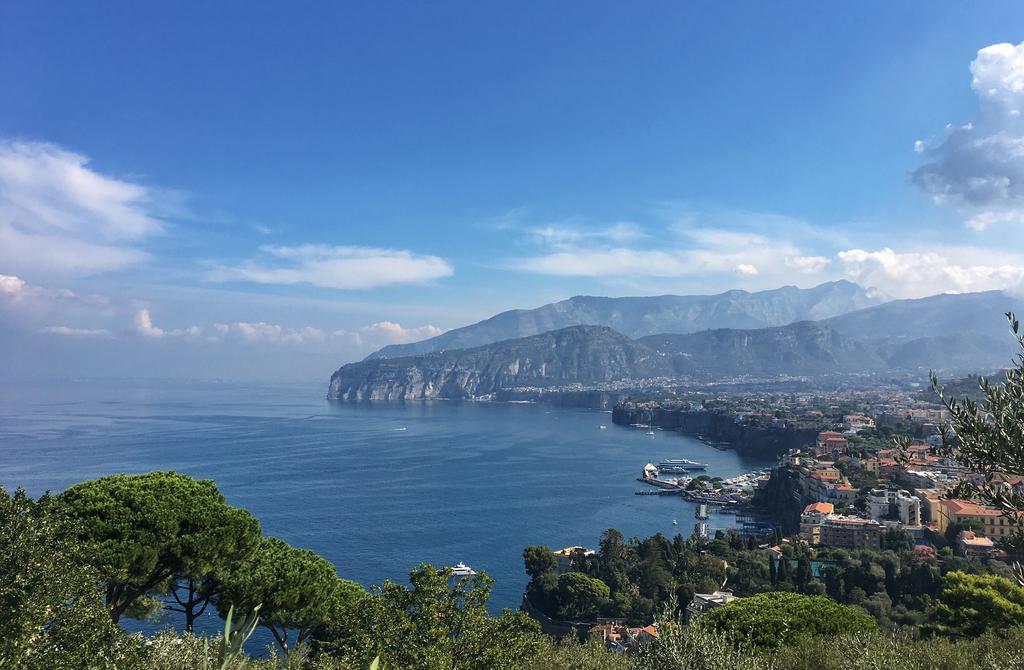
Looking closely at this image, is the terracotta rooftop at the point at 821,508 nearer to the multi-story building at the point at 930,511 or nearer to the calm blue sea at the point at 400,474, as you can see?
the multi-story building at the point at 930,511

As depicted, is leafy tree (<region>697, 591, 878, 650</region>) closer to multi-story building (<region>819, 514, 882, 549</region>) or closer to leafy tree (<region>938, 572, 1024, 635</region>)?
leafy tree (<region>938, 572, 1024, 635</region>)

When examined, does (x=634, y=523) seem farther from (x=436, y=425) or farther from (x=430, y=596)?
(x=436, y=425)

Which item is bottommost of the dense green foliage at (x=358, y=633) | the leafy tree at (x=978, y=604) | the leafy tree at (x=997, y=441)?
the leafy tree at (x=978, y=604)

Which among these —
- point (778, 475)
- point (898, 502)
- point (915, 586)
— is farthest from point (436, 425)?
point (915, 586)

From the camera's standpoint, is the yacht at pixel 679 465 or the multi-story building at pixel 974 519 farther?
the yacht at pixel 679 465

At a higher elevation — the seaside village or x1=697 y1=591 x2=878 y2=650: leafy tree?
x1=697 y1=591 x2=878 y2=650: leafy tree

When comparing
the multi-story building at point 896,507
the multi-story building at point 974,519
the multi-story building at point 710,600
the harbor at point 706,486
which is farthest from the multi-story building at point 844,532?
the multi-story building at point 710,600

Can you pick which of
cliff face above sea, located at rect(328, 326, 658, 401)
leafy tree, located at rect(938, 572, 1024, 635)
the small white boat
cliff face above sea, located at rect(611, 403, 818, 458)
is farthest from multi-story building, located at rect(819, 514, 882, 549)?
cliff face above sea, located at rect(328, 326, 658, 401)
